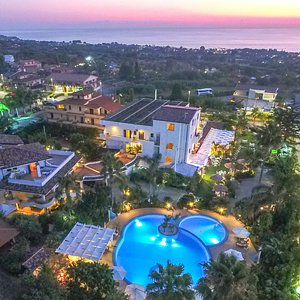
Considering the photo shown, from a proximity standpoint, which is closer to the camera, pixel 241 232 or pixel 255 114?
pixel 241 232

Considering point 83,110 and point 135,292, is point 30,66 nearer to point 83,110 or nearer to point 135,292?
point 83,110

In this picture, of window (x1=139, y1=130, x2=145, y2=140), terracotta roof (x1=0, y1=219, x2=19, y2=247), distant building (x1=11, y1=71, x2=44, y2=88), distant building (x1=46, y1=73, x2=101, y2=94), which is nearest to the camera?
terracotta roof (x1=0, y1=219, x2=19, y2=247)

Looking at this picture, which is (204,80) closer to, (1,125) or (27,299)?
(1,125)

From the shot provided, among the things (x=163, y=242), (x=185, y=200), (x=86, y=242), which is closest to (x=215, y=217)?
(x=185, y=200)

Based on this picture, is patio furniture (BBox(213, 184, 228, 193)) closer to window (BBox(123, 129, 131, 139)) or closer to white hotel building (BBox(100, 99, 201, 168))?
white hotel building (BBox(100, 99, 201, 168))

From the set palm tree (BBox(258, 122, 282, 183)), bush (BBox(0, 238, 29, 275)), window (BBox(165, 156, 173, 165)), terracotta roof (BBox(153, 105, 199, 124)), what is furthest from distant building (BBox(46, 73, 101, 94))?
bush (BBox(0, 238, 29, 275))

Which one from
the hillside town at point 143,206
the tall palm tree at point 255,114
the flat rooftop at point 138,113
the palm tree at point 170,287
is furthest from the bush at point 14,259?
the tall palm tree at point 255,114
